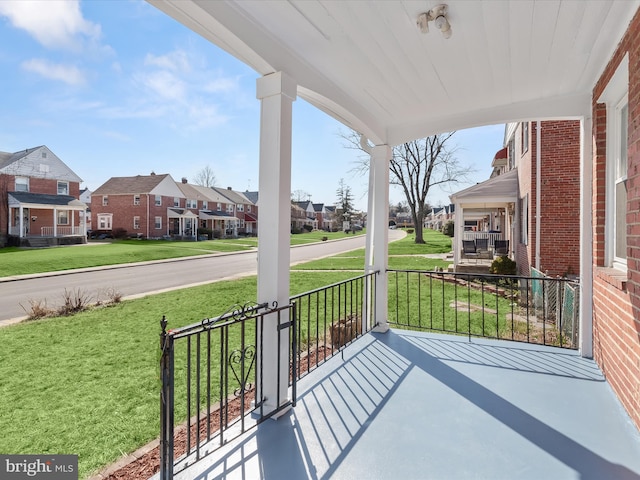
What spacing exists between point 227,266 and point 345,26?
40.1 ft

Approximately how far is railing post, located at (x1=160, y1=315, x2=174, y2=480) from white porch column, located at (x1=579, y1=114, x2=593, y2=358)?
3731 mm

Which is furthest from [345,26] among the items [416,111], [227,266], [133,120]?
[227,266]

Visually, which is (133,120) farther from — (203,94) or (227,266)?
(227,266)

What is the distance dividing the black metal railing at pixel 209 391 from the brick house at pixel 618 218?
7.13ft

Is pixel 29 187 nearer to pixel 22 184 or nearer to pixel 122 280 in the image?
pixel 22 184

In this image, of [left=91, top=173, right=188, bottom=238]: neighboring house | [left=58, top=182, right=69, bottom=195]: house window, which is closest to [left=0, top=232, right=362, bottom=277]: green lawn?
[left=58, top=182, right=69, bottom=195]: house window

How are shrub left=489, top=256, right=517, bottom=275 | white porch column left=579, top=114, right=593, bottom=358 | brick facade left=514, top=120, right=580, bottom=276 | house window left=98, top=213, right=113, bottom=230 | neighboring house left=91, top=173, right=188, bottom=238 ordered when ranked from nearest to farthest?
1. white porch column left=579, top=114, right=593, bottom=358
2. brick facade left=514, top=120, right=580, bottom=276
3. shrub left=489, top=256, right=517, bottom=275
4. house window left=98, top=213, right=113, bottom=230
5. neighboring house left=91, top=173, right=188, bottom=238

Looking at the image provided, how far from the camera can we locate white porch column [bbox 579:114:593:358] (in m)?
3.16

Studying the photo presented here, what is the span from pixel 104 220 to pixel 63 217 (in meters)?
12.8

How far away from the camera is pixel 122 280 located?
9.81 meters

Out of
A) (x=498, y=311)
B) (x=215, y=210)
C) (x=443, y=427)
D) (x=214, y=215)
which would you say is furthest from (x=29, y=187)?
(x=215, y=210)

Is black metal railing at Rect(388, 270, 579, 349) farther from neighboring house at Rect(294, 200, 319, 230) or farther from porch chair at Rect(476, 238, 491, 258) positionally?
neighboring house at Rect(294, 200, 319, 230)

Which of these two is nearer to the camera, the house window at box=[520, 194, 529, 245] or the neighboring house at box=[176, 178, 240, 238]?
the house window at box=[520, 194, 529, 245]

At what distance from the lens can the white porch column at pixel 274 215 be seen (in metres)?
2.24
